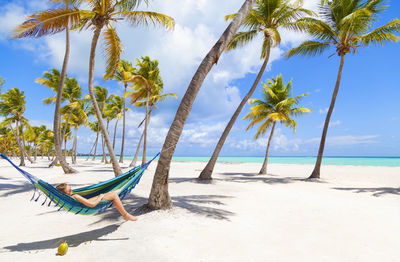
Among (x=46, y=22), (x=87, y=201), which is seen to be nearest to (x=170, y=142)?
(x=87, y=201)

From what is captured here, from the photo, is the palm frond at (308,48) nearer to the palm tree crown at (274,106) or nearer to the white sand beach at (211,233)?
the palm tree crown at (274,106)

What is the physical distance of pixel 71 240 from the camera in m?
2.83

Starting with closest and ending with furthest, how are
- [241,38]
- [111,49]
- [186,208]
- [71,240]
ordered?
[71,240] → [186,208] → [111,49] → [241,38]

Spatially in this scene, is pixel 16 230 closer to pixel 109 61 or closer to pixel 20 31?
pixel 20 31

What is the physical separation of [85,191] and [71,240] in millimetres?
624

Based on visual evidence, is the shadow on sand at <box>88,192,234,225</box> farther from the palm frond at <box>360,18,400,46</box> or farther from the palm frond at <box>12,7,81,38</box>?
the palm frond at <box>360,18,400,46</box>

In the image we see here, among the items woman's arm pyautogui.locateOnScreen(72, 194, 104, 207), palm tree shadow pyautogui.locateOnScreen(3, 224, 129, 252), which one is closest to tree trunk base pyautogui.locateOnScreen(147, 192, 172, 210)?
palm tree shadow pyautogui.locateOnScreen(3, 224, 129, 252)

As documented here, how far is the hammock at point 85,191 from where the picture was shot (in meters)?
2.80

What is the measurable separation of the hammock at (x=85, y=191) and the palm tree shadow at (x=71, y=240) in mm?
288

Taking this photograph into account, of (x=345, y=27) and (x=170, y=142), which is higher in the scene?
(x=345, y=27)

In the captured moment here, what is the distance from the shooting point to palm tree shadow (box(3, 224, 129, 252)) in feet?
8.71

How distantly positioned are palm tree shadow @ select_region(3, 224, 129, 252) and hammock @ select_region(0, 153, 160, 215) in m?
0.29

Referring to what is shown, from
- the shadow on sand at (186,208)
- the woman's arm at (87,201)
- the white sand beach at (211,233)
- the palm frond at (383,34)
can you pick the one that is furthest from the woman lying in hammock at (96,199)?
the palm frond at (383,34)

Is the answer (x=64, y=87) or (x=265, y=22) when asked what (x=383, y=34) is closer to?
(x=265, y=22)
